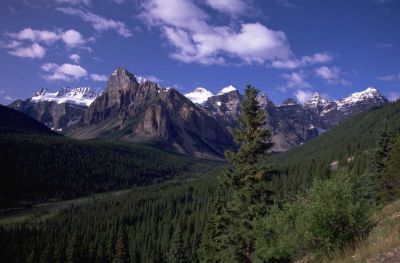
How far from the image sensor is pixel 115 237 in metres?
128

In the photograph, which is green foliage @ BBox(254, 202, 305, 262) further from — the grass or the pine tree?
the pine tree

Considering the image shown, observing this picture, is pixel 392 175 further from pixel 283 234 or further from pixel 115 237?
pixel 115 237

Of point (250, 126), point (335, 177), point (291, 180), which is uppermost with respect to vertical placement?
point (250, 126)

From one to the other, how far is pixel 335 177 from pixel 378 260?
8859 millimetres

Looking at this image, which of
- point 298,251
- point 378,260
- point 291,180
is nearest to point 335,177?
point 298,251

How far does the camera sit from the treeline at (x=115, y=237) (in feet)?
333

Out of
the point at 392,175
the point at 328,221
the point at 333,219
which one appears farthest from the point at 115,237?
the point at 333,219

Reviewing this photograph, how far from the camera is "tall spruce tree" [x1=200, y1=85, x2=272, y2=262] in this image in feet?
96.0

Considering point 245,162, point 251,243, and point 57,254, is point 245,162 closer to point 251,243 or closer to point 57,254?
point 251,243

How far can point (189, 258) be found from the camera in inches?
4409

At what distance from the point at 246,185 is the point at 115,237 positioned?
351 ft

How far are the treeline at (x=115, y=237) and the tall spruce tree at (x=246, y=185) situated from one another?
6850cm

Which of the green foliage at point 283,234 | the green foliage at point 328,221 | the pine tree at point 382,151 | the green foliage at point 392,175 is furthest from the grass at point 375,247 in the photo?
the pine tree at point 382,151

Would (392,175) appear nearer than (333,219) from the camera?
No
